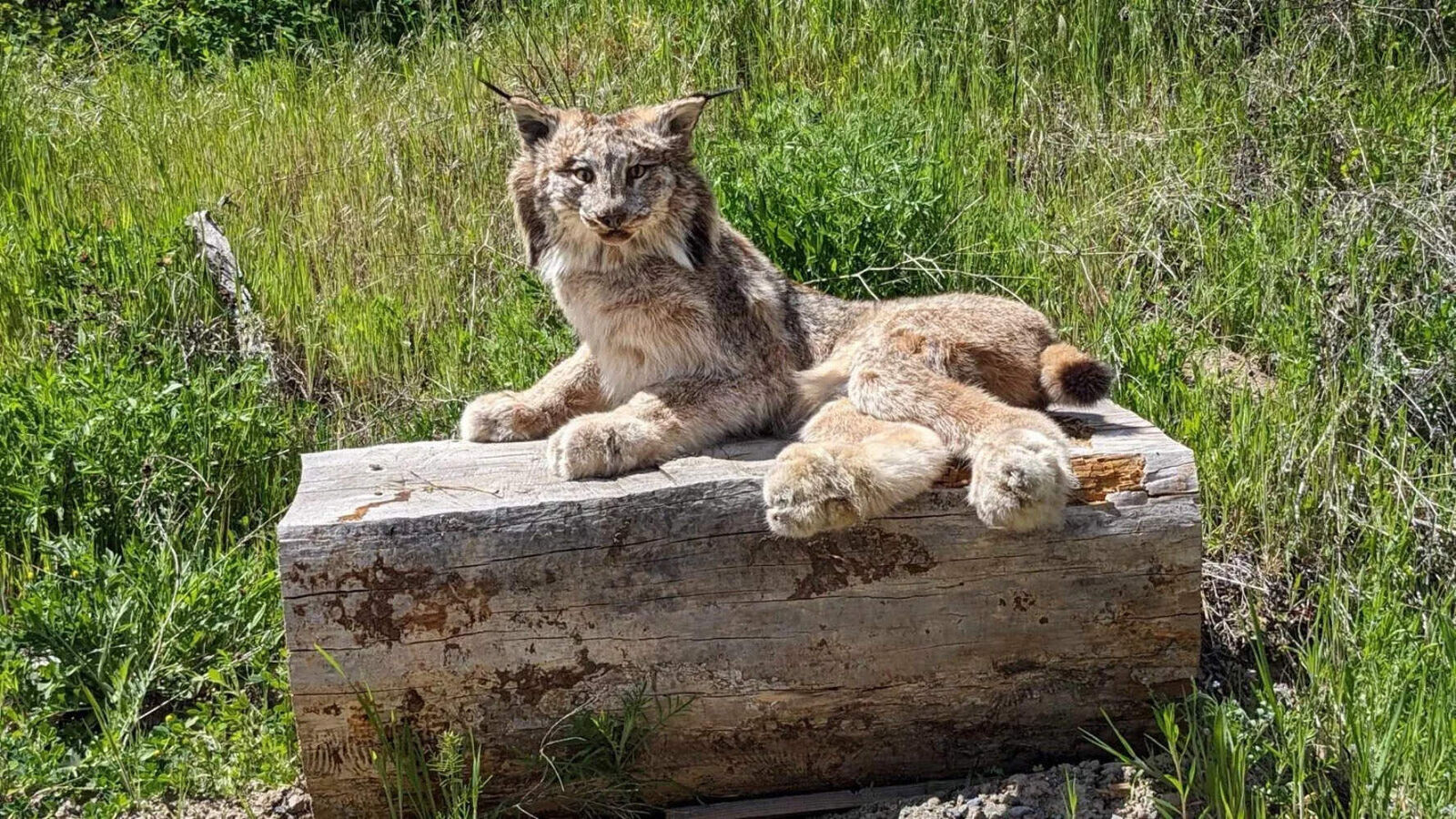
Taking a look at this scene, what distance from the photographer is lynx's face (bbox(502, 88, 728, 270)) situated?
4320 mm

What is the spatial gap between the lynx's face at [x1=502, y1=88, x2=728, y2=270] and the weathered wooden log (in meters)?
0.90

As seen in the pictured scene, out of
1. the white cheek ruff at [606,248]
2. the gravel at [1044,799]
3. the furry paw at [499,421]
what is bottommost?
the gravel at [1044,799]

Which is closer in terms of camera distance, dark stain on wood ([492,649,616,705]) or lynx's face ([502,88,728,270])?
dark stain on wood ([492,649,616,705])

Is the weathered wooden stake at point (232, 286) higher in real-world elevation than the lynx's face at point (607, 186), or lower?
lower

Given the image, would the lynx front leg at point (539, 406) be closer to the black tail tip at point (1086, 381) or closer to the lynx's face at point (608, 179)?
the lynx's face at point (608, 179)

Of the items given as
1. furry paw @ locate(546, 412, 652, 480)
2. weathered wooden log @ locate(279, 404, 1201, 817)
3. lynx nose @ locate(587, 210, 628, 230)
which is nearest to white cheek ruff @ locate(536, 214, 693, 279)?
lynx nose @ locate(587, 210, 628, 230)

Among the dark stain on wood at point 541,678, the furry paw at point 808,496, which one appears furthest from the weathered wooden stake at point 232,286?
the furry paw at point 808,496

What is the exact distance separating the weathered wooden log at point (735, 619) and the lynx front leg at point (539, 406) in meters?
0.68

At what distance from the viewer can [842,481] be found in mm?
3598

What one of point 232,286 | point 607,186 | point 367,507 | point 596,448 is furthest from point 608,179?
point 232,286

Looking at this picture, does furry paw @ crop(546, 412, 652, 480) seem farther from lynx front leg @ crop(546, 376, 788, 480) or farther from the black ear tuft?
the black ear tuft

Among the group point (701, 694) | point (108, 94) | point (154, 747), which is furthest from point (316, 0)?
point (701, 694)

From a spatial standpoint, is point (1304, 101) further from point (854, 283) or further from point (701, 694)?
point (701, 694)

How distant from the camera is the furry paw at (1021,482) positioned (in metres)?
3.56
